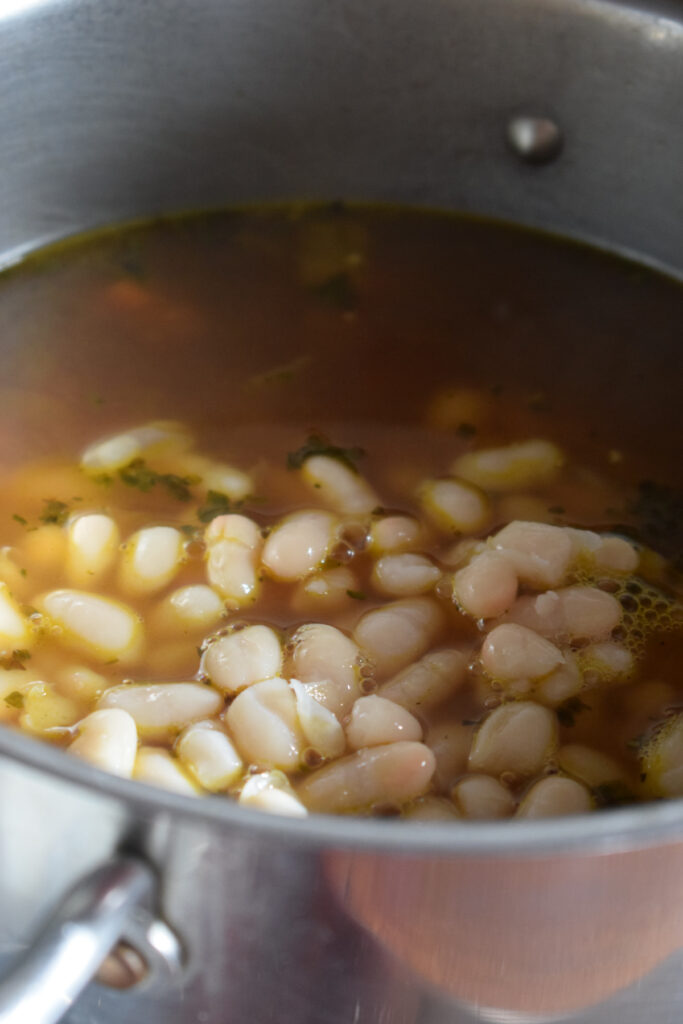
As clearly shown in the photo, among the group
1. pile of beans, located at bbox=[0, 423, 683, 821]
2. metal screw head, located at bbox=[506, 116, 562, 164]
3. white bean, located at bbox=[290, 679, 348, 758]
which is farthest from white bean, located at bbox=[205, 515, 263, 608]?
metal screw head, located at bbox=[506, 116, 562, 164]

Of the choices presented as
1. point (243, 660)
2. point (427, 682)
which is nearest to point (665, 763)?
point (427, 682)

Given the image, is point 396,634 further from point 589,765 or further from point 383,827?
point 383,827

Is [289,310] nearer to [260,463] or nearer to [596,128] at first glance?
[260,463]

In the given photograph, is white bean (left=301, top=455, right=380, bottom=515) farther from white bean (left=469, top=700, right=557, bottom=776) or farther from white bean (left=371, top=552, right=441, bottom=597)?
white bean (left=469, top=700, right=557, bottom=776)

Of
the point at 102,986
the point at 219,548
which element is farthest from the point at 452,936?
the point at 219,548

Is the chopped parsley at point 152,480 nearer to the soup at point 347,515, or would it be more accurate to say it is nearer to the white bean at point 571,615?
the soup at point 347,515

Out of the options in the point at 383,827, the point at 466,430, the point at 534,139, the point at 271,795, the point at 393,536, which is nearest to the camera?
the point at 383,827

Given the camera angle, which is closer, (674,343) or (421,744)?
(421,744)
